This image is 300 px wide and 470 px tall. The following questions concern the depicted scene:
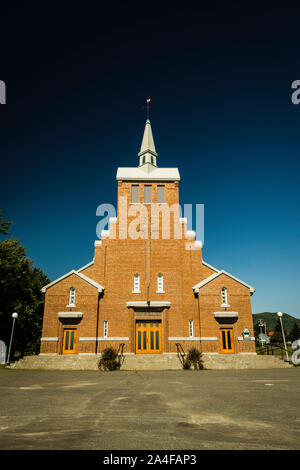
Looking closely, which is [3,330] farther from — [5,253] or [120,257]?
[120,257]

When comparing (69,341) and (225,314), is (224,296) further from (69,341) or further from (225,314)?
(69,341)

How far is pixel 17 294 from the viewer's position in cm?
3155

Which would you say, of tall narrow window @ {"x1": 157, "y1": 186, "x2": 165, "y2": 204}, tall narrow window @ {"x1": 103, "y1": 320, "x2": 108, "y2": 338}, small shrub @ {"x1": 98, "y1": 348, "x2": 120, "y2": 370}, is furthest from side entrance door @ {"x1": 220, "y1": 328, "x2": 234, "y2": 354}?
tall narrow window @ {"x1": 157, "y1": 186, "x2": 165, "y2": 204}

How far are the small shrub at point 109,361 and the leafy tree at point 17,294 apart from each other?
45.1ft

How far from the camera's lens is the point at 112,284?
25.7 meters

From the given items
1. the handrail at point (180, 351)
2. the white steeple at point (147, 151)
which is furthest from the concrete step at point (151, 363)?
the white steeple at point (147, 151)

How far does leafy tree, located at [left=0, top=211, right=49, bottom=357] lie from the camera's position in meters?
29.4

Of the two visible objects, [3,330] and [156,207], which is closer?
[156,207]

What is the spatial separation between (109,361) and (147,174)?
1784 cm

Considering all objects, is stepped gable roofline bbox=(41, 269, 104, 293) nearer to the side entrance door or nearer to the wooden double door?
the wooden double door

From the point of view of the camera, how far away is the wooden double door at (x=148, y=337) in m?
24.5
